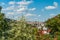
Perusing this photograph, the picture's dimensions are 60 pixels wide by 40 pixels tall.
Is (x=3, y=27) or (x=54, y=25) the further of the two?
(x=54, y=25)

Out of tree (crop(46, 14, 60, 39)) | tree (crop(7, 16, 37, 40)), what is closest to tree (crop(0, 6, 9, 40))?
tree (crop(7, 16, 37, 40))

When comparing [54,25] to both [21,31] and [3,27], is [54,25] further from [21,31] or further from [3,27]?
[3,27]

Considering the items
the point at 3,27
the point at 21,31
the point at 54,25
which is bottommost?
the point at 54,25

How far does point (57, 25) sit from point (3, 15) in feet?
140

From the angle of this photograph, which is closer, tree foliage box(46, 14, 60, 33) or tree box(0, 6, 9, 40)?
tree box(0, 6, 9, 40)

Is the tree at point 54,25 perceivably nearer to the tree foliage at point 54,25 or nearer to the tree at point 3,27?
the tree foliage at point 54,25

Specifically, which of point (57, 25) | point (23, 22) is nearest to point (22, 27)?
point (23, 22)

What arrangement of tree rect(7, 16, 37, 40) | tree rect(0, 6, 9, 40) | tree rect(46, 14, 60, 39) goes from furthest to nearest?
tree rect(46, 14, 60, 39) < tree rect(7, 16, 37, 40) < tree rect(0, 6, 9, 40)

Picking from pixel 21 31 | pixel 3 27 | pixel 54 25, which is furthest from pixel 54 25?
pixel 3 27

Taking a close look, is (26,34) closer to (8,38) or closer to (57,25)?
(8,38)

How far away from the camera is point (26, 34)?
54.4 feet

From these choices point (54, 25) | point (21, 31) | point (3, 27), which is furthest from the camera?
point (54, 25)

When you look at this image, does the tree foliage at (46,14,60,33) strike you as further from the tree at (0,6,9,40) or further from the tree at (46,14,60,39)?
the tree at (0,6,9,40)

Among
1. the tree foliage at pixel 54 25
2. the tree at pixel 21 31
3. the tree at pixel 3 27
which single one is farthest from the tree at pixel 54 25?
the tree at pixel 3 27
